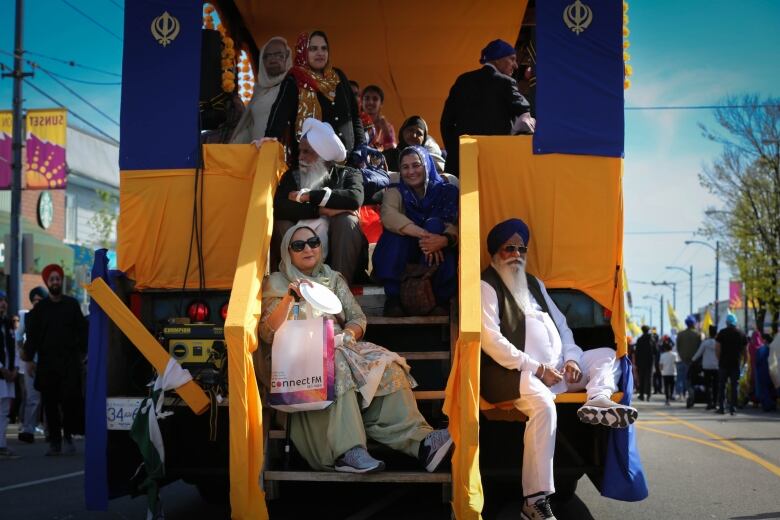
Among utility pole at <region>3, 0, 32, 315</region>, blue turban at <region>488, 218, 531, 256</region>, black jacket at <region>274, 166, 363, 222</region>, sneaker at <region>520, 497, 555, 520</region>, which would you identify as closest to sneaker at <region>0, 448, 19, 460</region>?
black jacket at <region>274, 166, 363, 222</region>

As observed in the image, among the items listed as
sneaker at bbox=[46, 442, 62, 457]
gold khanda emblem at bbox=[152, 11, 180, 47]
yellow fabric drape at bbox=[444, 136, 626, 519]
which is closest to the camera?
yellow fabric drape at bbox=[444, 136, 626, 519]

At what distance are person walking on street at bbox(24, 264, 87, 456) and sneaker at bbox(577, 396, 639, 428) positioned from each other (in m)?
6.59

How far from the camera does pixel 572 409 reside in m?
5.98

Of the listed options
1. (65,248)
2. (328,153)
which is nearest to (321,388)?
(328,153)

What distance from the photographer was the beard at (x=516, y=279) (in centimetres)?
600

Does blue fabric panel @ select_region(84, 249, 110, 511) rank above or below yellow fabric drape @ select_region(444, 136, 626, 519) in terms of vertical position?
below

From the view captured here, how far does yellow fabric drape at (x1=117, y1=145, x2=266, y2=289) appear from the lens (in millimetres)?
6395

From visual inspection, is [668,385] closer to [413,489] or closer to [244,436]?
[413,489]

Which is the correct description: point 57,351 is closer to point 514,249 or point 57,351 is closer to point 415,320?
point 415,320

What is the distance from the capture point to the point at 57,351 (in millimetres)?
10367

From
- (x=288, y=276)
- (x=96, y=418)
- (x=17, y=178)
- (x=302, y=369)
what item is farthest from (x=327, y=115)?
(x=17, y=178)

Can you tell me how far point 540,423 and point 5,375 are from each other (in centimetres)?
709

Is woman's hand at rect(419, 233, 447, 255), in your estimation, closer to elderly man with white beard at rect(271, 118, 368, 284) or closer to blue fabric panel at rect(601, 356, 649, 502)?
elderly man with white beard at rect(271, 118, 368, 284)

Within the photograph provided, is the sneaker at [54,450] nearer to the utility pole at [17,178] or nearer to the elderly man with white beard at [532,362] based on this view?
the elderly man with white beard at [532,362]
